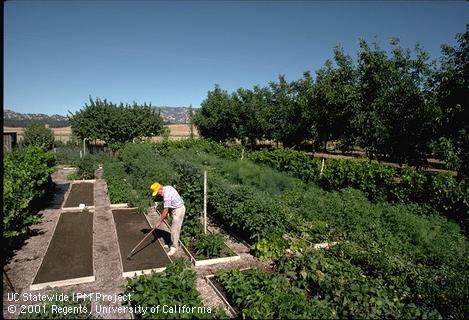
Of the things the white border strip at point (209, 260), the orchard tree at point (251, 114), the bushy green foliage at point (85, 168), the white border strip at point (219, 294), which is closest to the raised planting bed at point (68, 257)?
the white border strip at point (209, 260)

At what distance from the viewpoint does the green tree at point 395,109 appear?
46.2 ft

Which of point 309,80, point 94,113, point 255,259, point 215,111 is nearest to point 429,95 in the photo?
point 309,80

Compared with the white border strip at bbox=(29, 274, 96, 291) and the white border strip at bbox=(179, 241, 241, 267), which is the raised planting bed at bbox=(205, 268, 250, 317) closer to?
the white border strip at bbox=(179, 241, 241, 267)

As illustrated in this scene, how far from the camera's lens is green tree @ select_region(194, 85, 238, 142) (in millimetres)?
34562

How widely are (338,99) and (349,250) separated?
10668mm

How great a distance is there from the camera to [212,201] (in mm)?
9961

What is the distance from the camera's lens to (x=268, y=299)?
501 centimetres

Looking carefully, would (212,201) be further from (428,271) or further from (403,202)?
(403,202)

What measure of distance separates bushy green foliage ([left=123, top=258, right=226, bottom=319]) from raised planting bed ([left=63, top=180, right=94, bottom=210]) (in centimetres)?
787

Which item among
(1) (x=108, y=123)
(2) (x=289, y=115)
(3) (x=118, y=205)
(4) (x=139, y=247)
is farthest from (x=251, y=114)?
(4) (x=139, y=247)

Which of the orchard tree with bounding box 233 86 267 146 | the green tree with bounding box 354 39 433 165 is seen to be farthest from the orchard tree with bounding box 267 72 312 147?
the green tree with bounding box 354 39 433 165

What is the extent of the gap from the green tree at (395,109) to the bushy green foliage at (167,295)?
11917 mm

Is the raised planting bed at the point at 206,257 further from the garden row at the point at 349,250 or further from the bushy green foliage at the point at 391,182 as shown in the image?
the bushy green foliage at the point at 391,182

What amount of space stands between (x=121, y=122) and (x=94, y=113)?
8.45 feet
